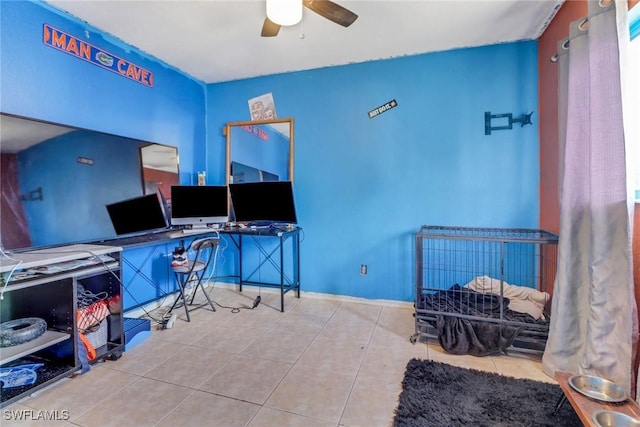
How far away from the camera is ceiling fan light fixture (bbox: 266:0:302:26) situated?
170 centimetres

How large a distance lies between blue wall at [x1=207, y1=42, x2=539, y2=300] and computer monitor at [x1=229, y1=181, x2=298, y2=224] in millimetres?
317

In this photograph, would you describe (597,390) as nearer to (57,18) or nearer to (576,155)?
(576,155)

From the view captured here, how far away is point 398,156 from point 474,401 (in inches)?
86.7

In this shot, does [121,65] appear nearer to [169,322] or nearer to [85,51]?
[85,51]

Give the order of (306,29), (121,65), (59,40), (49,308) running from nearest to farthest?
(49,308) < (59,40) < (306,29) < (121,65)

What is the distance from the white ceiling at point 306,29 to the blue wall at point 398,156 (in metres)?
0.23

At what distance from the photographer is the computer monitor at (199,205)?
10.2 ft

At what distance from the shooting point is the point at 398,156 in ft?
10.00

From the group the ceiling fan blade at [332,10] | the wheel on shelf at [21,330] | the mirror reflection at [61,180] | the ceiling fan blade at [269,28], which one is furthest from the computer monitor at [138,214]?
the ceiling fan blade at [332,10]

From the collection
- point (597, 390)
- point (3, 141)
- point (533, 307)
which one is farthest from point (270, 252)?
point (597, 390)

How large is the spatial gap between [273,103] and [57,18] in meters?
1.94

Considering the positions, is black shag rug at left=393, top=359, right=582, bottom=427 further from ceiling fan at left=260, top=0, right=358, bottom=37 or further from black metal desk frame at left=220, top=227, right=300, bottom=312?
ceiling fan at left=260, top=0, right=358, bottom=37

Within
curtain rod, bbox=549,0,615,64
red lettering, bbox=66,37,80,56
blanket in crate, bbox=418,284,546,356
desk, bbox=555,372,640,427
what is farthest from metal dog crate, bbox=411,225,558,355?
red lettering, bbox=66,37,80,56

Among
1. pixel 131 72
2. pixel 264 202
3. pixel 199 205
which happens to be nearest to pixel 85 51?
pixel 131 72
